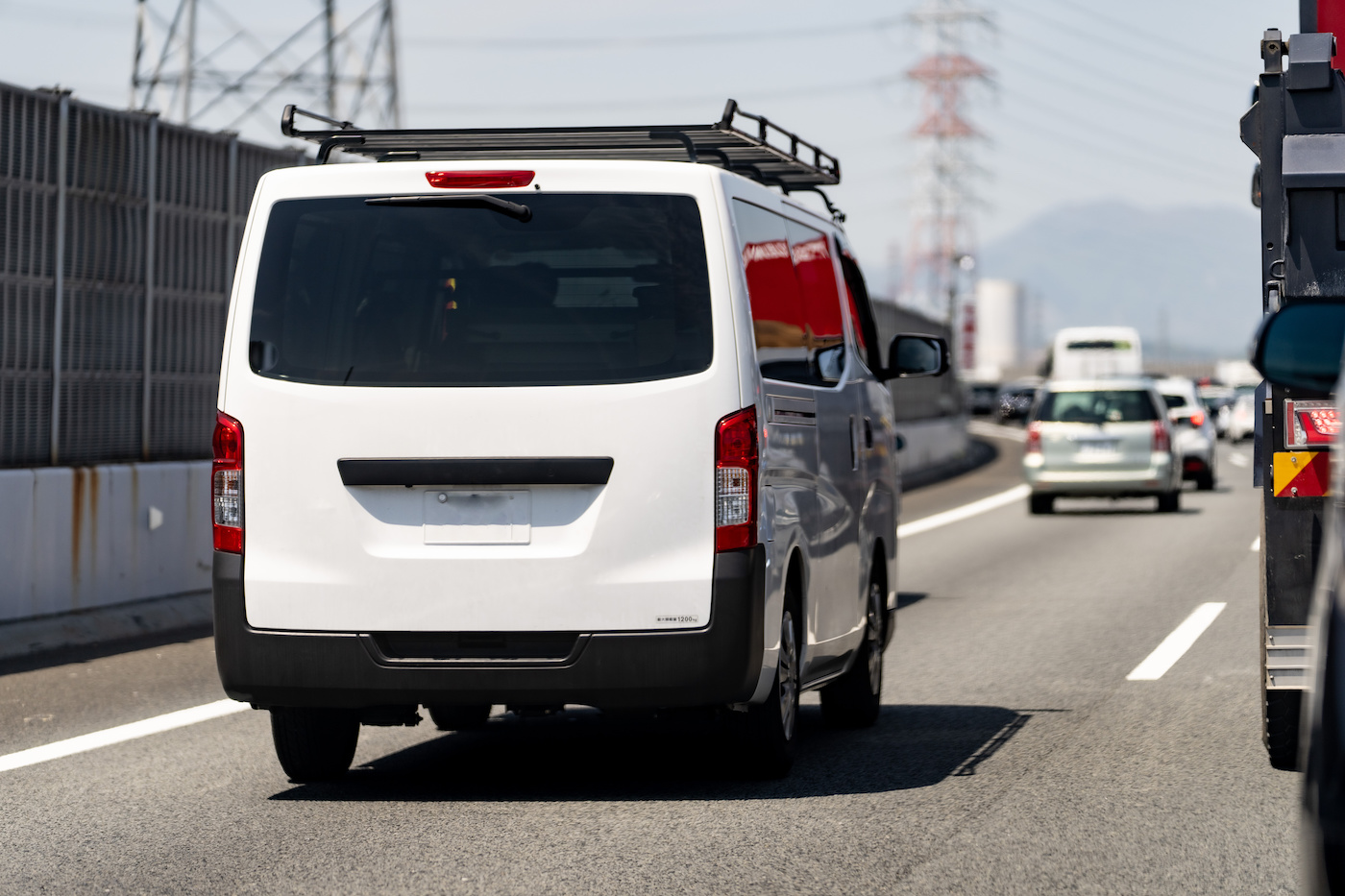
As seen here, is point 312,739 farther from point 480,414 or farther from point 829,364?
point 829,364

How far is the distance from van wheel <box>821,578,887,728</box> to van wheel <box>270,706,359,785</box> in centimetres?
222

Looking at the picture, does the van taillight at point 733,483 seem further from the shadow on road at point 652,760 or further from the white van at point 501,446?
the shadow on road at point 652,760

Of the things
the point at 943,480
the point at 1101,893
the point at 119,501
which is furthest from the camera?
the point at 943,480

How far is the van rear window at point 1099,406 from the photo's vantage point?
85.4 feet

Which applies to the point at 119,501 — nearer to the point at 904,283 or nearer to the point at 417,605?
the point at 417,605

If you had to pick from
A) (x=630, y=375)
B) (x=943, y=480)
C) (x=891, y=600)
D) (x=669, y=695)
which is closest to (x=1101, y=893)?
(x=669, y=695)

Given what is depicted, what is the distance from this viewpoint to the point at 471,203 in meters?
6.94

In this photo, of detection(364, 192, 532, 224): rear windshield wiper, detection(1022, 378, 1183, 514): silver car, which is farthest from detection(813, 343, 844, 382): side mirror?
detection(1022, 378, 1183, 514): silver car

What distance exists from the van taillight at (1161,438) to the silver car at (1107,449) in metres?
0.01

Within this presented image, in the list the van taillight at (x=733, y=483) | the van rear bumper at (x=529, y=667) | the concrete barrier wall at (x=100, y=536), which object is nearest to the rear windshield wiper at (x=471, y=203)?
the van taillight at (x=733, y=483)

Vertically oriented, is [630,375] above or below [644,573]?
above

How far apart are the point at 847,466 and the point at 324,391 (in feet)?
7.97

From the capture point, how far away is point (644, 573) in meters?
6.63

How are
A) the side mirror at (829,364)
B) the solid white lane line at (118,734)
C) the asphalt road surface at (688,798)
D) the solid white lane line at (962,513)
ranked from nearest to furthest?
the asphalt road surface at (688,798), the side mirror at (829,364), the solid white lane line at (118,734), the solid white lane line at (962,513)
